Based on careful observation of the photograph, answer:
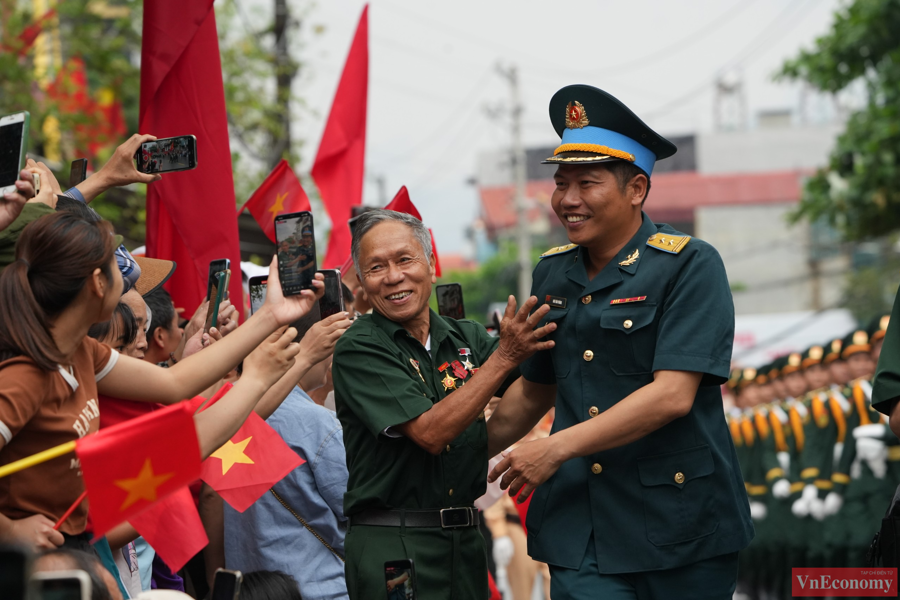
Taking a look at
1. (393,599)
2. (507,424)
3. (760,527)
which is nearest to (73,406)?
(393,599)

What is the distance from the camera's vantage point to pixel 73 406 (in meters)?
2.69

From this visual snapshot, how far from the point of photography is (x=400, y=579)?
321 cm

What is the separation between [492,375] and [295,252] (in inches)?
30.0

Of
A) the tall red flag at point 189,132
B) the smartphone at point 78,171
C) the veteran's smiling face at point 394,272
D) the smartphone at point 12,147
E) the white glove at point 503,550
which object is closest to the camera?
the smartphone at point 12,147

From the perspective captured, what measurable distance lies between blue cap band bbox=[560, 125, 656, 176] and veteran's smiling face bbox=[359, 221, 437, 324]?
0.72 meters

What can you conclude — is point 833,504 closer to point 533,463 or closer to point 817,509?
point 817,509

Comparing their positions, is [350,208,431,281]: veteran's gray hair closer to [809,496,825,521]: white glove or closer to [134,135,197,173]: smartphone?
[134,135,197,173]: smartphone

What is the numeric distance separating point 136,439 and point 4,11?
36.6ft

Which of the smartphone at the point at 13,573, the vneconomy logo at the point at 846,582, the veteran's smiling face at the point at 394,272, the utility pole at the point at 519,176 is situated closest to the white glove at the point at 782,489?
the vneconomy logo at the point at 846,582

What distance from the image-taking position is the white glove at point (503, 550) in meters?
8.34

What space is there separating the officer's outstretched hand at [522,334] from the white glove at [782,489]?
8.11 meters

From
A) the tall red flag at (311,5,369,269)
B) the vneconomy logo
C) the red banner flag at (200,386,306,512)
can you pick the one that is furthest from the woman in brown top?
the tall red flag at (311,5,369,269)

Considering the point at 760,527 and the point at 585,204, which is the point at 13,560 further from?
the point at 760,527

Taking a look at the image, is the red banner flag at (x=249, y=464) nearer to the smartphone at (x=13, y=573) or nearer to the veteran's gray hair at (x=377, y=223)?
the veteran's gray hair at (x=377, y=223)
